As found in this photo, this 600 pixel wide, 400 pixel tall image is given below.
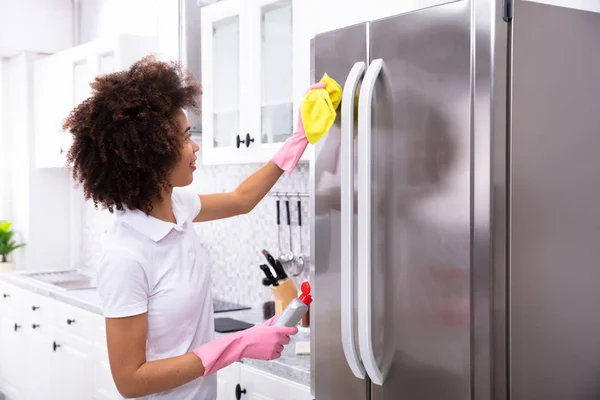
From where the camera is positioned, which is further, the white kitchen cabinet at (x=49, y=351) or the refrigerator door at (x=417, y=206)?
the white kitchen cabinet at (x=49, y=351)

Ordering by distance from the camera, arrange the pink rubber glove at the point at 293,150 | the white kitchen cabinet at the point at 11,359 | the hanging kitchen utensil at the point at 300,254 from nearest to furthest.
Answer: the pink rubber glove at the point at 293,150, the hanging kitchen utensil at the point at 300,254, the white kitchen cabinet at the point at 11,359

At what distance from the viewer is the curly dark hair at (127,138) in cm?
169

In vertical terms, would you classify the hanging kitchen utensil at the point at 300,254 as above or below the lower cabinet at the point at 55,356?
above

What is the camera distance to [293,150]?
1.98m

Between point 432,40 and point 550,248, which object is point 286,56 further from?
point 550,248

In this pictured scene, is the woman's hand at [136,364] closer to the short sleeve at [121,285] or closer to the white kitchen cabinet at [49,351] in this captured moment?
the short sleeve at [121,285]

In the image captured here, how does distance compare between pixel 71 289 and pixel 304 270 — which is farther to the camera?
pixel 71 289

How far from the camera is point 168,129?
1.73 meters

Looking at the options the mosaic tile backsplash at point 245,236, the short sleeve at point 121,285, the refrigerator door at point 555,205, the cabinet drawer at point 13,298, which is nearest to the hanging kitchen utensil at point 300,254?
the mosaic tile backsplash at point 245,236

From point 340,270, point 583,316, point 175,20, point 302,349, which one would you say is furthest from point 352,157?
point 175,20

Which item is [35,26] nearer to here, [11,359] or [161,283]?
[11,359]

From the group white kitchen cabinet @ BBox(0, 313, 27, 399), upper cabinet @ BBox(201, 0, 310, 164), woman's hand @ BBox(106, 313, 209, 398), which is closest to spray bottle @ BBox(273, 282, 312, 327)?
woman's hand @ BBox(106, 313, 209, 398)

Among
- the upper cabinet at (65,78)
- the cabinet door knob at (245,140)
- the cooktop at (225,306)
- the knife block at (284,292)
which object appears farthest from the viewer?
the upper cabinet at (65,78)

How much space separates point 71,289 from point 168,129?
Answer: 2.44m
